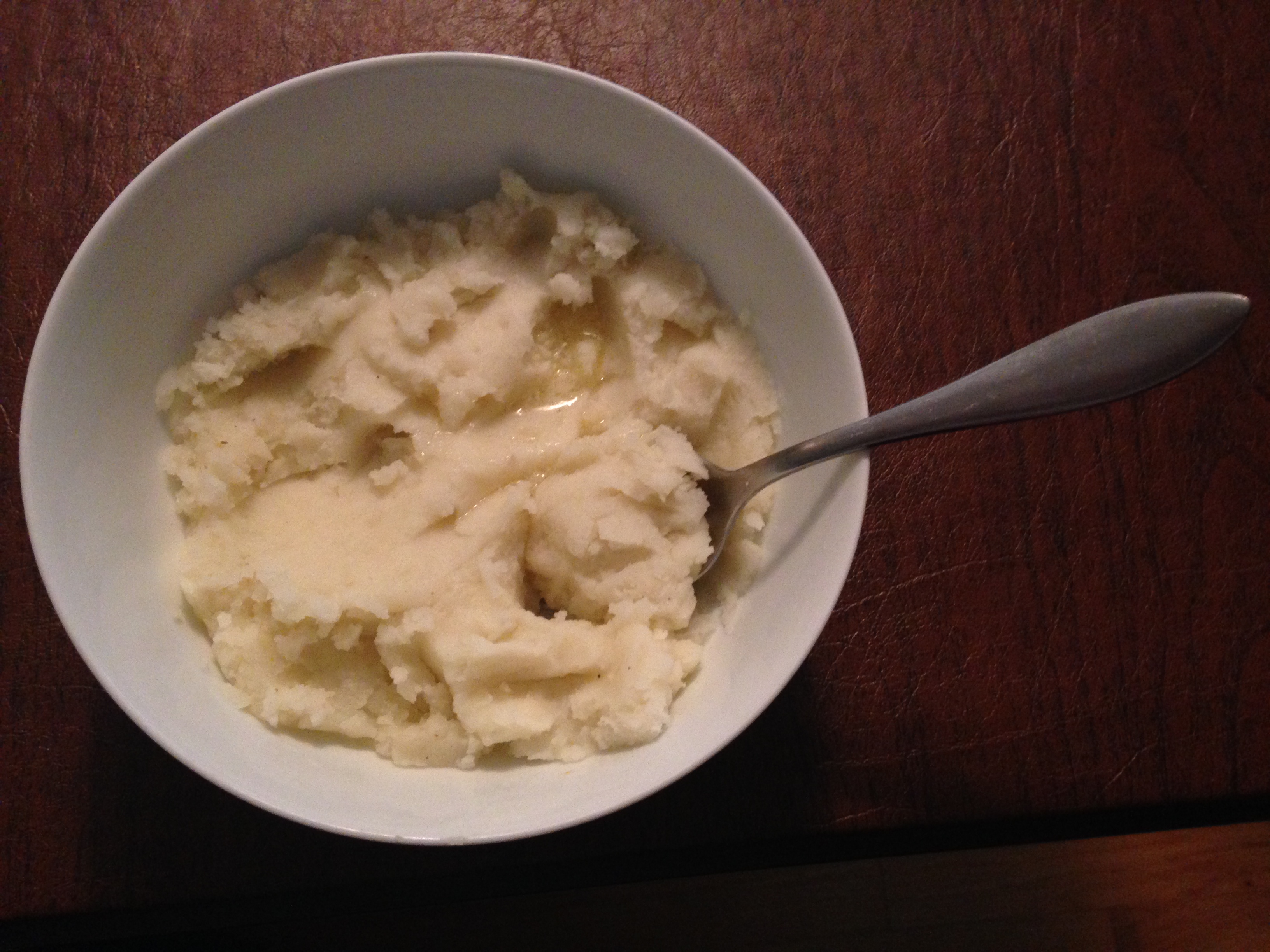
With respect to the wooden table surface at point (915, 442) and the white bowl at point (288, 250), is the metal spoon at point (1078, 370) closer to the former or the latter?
the white bowl at point (288, 250)

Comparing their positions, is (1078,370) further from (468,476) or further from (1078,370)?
(468,476)

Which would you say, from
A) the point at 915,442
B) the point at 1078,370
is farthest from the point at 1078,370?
the point at 915,442

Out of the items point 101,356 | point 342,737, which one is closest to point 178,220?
point 101,356

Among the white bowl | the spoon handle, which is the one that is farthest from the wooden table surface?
the spoon handle

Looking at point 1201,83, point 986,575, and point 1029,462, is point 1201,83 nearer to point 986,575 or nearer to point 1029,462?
point 1029,462

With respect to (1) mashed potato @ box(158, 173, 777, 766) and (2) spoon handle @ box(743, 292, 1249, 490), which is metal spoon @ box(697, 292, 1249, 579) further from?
(1) mashed potato @ box(158, 173, 777, 766)
